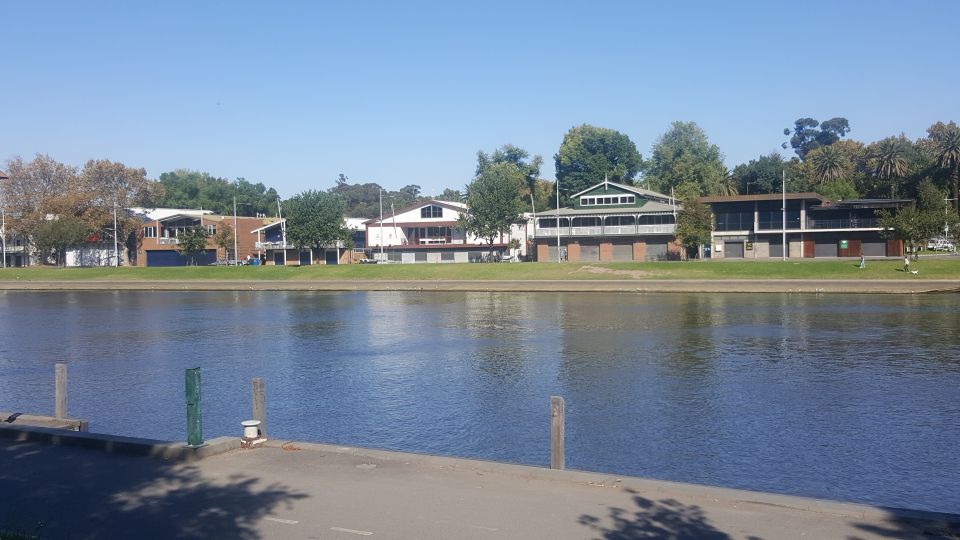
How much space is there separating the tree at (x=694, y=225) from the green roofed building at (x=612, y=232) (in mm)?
5696

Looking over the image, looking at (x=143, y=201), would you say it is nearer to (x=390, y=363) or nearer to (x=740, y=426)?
(x=390, y=363)

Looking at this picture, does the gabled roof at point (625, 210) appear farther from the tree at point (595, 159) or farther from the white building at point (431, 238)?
the tree at point (595, 159)

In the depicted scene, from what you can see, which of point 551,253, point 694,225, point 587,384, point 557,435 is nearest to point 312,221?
point 551,253

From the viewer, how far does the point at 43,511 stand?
35.1 ft

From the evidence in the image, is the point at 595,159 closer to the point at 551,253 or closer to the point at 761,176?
the point at 761,176

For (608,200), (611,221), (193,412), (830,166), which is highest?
(830,166)

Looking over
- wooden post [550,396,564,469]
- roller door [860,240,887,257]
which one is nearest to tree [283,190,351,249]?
roller door [860,240,887,257]

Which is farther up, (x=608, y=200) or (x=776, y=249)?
(x=608, y=200)

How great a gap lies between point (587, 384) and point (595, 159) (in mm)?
118912

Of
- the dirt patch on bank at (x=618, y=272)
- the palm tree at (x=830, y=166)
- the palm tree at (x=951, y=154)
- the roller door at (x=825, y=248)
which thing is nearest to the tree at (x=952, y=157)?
the palm tree at (x=951, y=154)

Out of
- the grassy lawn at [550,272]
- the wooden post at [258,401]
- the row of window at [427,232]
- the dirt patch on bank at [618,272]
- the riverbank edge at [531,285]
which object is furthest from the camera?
the row of window at [427,232]

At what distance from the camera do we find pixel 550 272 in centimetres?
8044

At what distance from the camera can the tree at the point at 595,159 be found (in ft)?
466

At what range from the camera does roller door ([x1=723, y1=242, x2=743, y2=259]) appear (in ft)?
321
